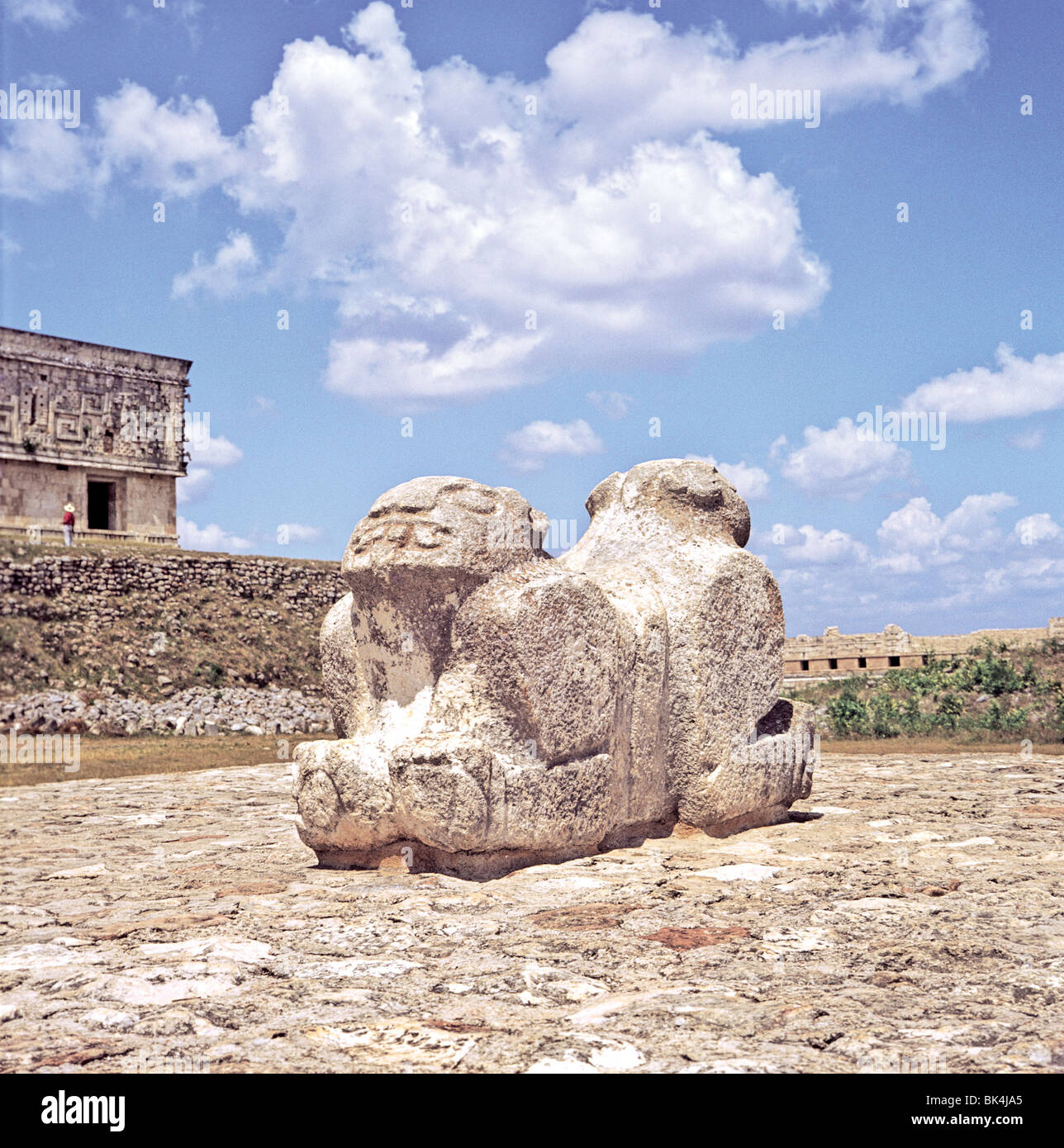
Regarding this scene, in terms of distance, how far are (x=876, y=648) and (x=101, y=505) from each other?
63.2 ft

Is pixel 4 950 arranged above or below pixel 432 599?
below

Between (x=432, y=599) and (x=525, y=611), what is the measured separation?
18.9 inches

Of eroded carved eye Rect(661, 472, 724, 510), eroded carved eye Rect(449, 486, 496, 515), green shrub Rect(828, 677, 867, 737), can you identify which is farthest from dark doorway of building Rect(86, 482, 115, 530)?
eroded carved eye Rect(449, 486, 496, 515)

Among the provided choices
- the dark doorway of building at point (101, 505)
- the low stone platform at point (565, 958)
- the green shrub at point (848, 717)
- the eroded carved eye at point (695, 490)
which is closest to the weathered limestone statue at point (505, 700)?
the low stone platform at point (565, 958)

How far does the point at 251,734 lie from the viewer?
17.5 metres

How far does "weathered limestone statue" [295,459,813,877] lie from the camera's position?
4996 mm

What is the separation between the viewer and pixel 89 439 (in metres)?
26.8

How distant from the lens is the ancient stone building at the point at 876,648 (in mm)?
20281

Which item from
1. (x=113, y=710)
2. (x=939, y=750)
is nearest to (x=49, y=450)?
(x=113, y=710)

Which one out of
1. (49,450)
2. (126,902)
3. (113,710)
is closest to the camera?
(126,902)

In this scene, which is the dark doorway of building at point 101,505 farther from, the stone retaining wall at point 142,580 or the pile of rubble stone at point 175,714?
the pile of rubble stone at point 175,714

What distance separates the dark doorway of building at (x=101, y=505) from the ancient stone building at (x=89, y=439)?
0.02 m

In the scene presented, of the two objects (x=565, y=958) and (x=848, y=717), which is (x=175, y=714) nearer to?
(x=848, y=717)
